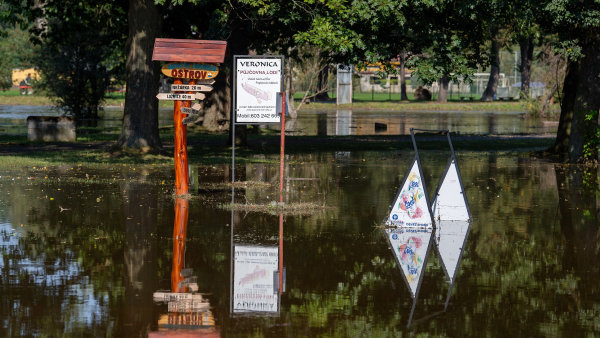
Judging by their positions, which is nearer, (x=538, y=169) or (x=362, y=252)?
(x=362, y=252)

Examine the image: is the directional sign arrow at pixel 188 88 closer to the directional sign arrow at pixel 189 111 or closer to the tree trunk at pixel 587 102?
the directional sign arrow at pixel 189 111

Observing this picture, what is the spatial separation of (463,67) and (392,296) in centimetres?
1442

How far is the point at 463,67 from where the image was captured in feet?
74.9

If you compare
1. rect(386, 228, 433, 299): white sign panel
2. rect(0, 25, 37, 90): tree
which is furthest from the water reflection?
rect(0, 25, 37, 90): tree

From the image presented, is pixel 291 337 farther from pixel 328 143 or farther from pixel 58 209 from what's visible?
pixel 328 143

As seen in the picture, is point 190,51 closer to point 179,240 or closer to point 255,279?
point 179,240

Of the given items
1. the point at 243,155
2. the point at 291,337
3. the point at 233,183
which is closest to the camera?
the point at 291,337

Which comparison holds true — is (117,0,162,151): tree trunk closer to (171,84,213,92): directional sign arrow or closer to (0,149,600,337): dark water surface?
(0,149,600,337): dark water surface

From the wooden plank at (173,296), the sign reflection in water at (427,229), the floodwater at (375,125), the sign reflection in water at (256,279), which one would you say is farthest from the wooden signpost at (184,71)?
the floodwater at (375,125)

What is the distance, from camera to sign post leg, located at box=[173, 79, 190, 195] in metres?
16.6

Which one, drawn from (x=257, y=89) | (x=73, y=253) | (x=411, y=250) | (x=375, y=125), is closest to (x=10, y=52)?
(x=375, y=125)

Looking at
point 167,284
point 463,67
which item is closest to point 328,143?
point 463,67

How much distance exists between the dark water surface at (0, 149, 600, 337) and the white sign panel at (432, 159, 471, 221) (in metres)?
0.29

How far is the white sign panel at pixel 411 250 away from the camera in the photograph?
33.2ft
